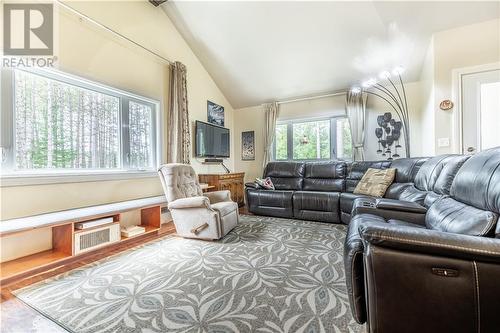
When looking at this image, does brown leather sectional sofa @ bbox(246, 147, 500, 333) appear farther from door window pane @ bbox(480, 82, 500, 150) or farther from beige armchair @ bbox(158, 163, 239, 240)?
door window pane @ bbox(480, 82, 500, 150)

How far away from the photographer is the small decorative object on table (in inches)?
158

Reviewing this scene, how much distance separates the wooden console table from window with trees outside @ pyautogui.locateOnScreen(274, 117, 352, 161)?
115 centimetres

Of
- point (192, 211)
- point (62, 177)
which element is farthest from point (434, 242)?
point (62, 177)

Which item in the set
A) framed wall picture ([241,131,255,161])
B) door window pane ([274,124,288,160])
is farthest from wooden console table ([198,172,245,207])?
door window pane ([274,124,288,160])

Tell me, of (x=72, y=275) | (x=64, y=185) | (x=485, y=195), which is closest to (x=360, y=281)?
(x=485, y=195)

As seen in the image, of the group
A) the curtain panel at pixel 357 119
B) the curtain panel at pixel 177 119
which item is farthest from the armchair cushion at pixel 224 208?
the curtain panel at pixel 357 119

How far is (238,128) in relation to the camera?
559 centimetres

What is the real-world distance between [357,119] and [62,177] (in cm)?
457

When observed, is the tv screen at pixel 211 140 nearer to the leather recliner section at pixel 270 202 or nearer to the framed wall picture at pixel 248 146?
the framed wall picture at pixel 248 146

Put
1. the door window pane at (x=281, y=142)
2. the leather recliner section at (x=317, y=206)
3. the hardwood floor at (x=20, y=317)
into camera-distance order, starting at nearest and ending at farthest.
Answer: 1. the hardwood floor at (x=20, y=317)
2. the leather recliner section at (x=317, y=206)
3. the door window pane at (x=281, y=142)

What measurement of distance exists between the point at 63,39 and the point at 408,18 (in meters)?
4.16

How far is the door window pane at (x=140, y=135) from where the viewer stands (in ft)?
10.6

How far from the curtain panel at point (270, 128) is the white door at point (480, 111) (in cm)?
309

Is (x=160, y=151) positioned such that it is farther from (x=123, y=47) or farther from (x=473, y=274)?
(x=473, y=274)
